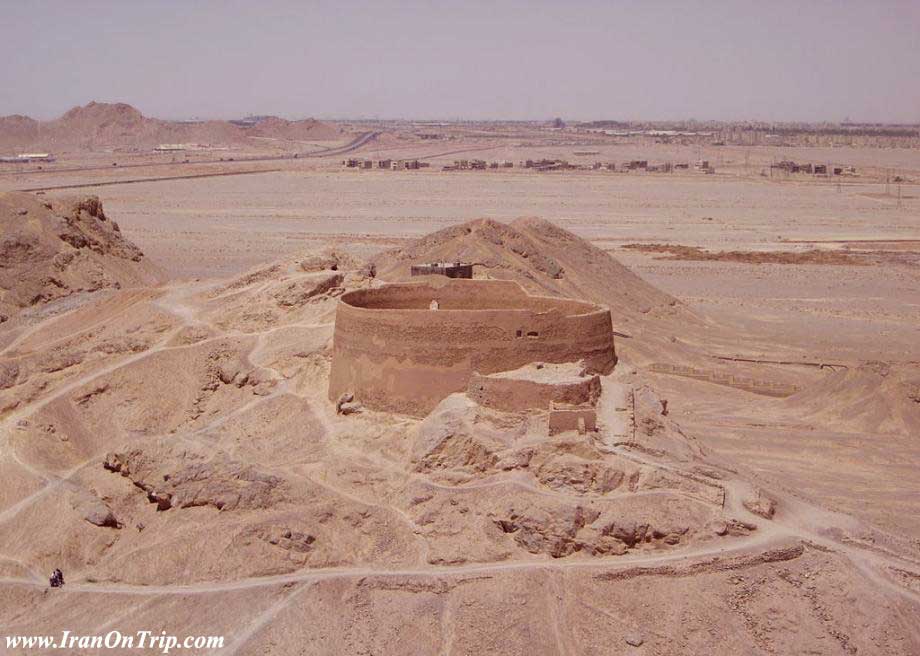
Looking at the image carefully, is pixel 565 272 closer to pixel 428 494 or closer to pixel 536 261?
pixel 536 261

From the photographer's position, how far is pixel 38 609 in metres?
16.2

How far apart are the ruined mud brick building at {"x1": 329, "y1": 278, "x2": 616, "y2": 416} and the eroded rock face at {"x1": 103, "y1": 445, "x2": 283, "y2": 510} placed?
2.73m

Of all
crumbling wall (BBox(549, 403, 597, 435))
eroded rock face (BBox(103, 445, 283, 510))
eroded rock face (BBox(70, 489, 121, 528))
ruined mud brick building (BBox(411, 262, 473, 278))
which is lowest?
eroded rock face (BBox(70, 489, 121, 528))

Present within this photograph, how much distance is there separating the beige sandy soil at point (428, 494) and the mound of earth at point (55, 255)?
1363 millimetres

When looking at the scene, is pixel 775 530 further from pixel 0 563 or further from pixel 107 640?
pixel 0 563

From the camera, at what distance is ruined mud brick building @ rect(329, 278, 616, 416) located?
18.8 m

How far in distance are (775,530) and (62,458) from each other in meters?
12.7

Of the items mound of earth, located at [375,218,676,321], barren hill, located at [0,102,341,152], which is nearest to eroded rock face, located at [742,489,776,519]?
mound of earth, located at [375,218,676,321]

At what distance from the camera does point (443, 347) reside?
19.0 meters

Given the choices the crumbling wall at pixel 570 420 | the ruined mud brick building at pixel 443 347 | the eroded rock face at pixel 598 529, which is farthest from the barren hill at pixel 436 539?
the ruined mud brick building at pixel 443 347

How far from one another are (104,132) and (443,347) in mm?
A: 147012

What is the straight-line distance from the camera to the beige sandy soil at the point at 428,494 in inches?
575

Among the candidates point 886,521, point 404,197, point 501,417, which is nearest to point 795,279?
point 886,521

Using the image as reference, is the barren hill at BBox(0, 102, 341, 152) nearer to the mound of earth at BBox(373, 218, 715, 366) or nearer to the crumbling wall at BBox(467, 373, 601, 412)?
the mound of earth at BBox(373, 218, 715, 366)
